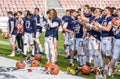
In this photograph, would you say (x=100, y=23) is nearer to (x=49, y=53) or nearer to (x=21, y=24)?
(x=49, y=53)

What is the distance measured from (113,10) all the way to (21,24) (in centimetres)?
592

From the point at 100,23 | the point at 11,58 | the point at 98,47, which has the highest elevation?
the point at 100,23

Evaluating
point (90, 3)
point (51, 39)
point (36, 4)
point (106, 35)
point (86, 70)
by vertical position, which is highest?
point (106, 35)

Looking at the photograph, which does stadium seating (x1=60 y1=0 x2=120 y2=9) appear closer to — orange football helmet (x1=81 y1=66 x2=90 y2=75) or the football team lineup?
the football team lineup

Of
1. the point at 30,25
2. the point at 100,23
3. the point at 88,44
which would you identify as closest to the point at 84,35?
the point at 88,44

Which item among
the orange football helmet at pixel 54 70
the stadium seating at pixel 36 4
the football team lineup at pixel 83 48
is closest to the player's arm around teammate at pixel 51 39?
the football team lineup at pixel 83 48

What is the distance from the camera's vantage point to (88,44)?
40.2 feet

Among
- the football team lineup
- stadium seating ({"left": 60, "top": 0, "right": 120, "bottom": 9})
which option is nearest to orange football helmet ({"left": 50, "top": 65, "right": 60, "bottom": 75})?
the football team lineup

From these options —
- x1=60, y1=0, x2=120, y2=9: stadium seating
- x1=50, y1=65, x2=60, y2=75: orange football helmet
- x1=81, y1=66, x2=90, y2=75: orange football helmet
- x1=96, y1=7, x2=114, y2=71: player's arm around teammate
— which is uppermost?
x1=96, y1=7, x2=114, y2=71: player's arm around teammate

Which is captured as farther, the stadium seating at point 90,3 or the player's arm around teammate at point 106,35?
the stadium seating at point 90,3

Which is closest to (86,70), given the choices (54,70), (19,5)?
(54,70)

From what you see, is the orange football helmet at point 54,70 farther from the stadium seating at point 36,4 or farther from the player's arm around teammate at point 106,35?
the stadium seating at point 36,4

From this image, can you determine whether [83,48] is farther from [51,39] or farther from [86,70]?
[86,70]

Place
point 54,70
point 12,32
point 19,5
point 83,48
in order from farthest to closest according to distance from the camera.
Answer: point 19,5, point 12,32, point 83,48, point 54,70
